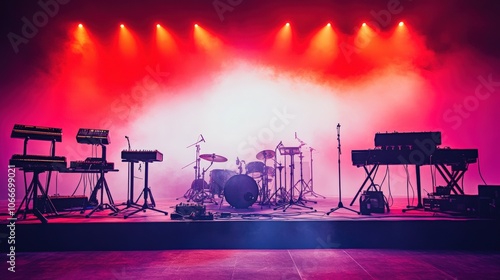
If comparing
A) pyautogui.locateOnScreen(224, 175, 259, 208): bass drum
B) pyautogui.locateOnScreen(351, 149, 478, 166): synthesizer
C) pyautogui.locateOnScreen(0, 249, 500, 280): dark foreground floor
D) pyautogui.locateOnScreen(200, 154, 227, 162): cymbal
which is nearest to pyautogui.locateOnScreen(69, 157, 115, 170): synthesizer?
pyautogui.locateOnScreen(0, 249, 500, 280): dark foreground floor

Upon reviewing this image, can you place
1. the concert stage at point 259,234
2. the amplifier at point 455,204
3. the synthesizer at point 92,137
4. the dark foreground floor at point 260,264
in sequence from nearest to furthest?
the dark foreground floor at point 260,264
the concert stage at point 259,234
the amplifier at point 455,204
the synthesizer at point 92,137

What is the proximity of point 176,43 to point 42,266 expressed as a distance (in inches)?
262

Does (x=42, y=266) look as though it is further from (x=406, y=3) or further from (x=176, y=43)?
(x=406, y=3)

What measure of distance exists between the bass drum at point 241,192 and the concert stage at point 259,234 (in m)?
1.84

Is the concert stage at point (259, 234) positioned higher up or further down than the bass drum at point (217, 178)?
further down

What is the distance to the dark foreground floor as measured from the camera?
2.75 m

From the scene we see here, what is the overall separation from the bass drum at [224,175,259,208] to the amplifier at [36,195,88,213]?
8.35ft

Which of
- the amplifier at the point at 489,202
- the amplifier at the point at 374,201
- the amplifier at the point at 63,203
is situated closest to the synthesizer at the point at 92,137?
the amplifier at the point at 63,203

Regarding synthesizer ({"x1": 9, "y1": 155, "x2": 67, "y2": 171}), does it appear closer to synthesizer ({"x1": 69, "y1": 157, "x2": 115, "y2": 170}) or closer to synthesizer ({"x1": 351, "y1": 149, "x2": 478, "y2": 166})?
synthesizer ({"x1": 69, "y1": 157, "x2": 115, "y2": 170})

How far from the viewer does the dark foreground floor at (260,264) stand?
9.03 ft

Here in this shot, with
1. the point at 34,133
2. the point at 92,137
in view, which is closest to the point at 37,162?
the point at 34,133

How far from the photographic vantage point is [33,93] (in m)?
8.05

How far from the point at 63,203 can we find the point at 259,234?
354 cm

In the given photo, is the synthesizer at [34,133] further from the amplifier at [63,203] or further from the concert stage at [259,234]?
the concert stage at [259,234]
